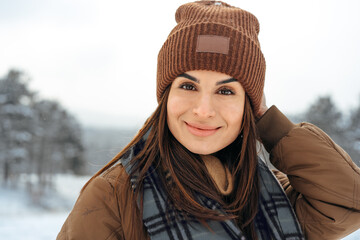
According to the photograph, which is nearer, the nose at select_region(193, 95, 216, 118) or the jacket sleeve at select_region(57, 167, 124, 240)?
the jacket sleeve at select_region(57, 167, 124, 240)

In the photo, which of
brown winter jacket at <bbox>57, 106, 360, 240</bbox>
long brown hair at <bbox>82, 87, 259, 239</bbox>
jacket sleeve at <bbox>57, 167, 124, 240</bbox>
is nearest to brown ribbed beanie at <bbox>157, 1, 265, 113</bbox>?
long brown hair at <bbox>82, 87, 259, 239</bbox>

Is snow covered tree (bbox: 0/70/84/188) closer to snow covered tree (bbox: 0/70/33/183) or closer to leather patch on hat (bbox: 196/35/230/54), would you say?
snow covered tree (bbox: 0/70/33/183)

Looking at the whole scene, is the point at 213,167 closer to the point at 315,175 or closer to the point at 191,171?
the point at 191,171

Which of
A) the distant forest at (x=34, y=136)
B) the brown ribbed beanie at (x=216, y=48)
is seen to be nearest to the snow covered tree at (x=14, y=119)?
the distant forest at (x=34, y=136)

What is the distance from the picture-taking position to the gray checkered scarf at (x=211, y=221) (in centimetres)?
133

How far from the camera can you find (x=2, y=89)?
2105 cm

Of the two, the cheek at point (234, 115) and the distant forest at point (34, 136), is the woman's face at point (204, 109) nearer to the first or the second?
the cheek at point (234, 115)

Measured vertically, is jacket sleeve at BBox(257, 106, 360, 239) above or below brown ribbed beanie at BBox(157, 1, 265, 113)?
below

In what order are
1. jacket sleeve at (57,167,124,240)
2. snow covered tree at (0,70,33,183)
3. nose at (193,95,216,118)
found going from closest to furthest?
jacket sleeve at (57,167,124,240), nose at (193,95,216,118), snow covered tree at (0,70,33,183)

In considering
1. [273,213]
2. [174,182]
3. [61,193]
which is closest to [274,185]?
[273,213]

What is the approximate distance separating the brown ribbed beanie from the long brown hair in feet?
0.38

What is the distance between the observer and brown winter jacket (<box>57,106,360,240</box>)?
131 centimetres

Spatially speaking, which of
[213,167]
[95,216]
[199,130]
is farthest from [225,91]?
[95,216]

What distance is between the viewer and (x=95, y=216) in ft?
4.25
